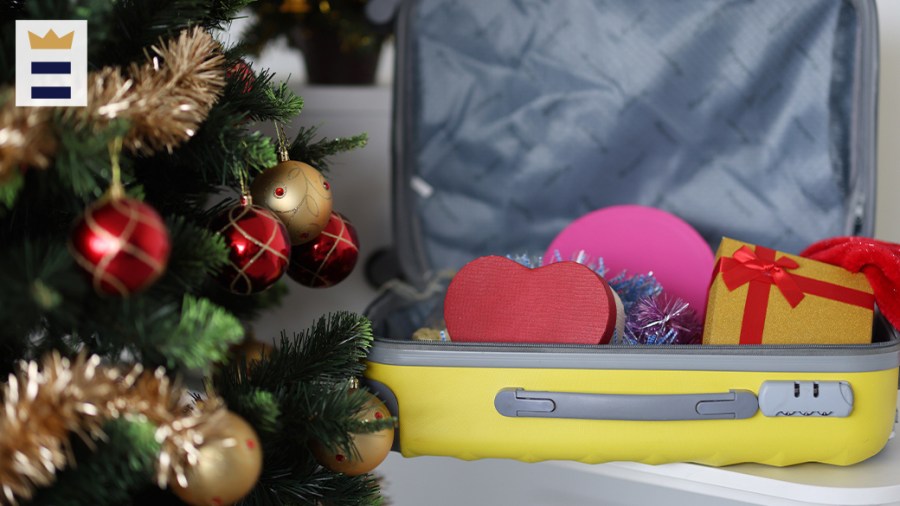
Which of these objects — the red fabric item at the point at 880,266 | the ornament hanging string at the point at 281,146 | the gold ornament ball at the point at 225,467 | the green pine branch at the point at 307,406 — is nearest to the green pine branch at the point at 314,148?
the ornament hanging string at the point at 281,146

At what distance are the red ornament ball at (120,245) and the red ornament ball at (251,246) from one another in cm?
11

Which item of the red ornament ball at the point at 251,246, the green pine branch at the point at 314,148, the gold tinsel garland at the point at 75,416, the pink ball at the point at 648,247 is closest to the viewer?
the gold tinsel garland at the point at 75,416

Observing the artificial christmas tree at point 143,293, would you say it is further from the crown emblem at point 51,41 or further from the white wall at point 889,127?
the white wall at point 889,127

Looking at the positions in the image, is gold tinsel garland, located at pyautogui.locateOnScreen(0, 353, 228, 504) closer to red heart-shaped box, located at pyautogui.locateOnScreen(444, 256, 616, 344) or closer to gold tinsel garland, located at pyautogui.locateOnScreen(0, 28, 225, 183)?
gold tinsel garland, located at pyautogui.locateOnScreen(0, 28, 225, 183)

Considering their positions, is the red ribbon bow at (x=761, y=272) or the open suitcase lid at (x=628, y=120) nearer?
the red ribbon bow at (x=761, y=272)

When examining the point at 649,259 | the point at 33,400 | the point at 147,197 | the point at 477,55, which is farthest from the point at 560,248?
the point at 33,400

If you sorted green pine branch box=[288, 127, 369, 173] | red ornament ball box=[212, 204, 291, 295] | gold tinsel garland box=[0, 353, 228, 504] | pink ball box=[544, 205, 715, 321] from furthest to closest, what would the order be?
pink ball box=[544, 205, 715, 321]
green pine branch box=[288, 127, 369, 173]
red ornament ball box=[212, 204, 291, 295]
gold tinsel garland box=[0, 353, 228, 504]

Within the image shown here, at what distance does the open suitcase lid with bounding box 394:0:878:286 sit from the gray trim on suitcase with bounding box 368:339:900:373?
28cm

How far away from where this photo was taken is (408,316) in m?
0.84

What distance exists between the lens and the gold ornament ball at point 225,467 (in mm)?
431

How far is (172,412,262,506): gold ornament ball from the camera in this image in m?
0.43

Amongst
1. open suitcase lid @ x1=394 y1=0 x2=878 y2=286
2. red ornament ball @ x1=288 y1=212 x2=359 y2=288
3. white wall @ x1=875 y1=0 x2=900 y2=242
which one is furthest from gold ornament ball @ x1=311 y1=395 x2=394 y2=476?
white wall @ x1=875 y1=0 x2=900 y2=242

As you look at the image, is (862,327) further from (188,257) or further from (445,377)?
(188,257)

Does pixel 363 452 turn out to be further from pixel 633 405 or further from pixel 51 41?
pixel 51 41
